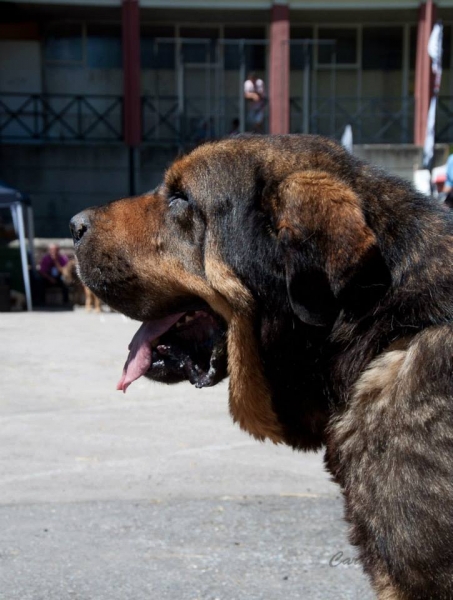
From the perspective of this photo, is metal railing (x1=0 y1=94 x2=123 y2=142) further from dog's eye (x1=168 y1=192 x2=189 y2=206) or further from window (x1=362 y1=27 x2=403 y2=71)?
dog's eye (x1=168 y1=192 x2=189 y2=206)

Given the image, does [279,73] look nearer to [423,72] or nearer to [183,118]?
[183,118]

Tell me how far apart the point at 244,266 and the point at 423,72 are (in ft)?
74.9

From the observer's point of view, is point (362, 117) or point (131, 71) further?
point (362, 117)

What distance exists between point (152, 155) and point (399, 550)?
21.8 meters

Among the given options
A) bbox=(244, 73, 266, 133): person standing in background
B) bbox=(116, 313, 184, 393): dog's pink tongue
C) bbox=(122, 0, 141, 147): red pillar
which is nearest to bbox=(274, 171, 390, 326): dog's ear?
bbox=(116, 313, 184, 393): dog's pink tongue

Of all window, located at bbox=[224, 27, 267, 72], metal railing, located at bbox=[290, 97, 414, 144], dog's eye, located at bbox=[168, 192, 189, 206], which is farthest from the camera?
window, located at bbox=[224, 27, 267, 72]

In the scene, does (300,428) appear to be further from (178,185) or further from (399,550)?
(178,185)

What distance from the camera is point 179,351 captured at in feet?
10.6

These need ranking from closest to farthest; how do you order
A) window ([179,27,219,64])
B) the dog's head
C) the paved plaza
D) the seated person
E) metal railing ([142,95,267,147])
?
the dog's head, the paved plaza, the seated person, metal railing ([142,95,267,147]), window ([179,27,219,64])

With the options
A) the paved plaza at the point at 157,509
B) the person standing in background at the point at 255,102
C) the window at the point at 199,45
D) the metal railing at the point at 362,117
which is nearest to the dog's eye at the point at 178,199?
the paved plaza at the point at 157,509

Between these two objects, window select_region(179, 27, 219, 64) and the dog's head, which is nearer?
the dog's head

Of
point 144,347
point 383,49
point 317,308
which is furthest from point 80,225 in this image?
point 383,49

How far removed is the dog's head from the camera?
2.57 meters

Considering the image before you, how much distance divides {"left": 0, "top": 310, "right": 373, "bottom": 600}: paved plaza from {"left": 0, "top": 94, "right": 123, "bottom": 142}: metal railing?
1671cm
